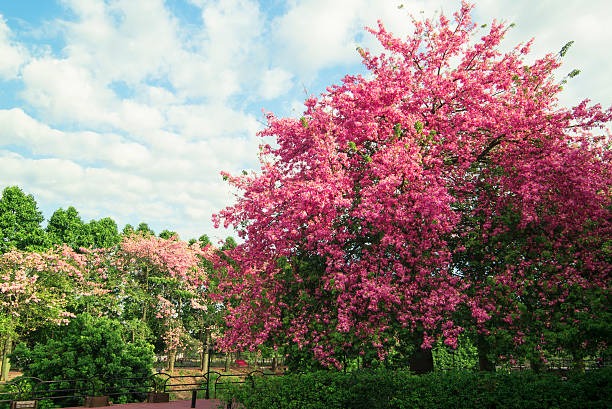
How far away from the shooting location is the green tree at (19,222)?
38.4 m

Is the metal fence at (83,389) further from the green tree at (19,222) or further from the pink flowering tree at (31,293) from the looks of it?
the green tree at (19,222)

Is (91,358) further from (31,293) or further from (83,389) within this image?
(31,293)

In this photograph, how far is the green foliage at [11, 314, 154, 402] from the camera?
19328mm

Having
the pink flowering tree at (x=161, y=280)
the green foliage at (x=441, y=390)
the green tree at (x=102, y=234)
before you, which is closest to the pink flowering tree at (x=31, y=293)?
the pink flowering tree at (x=161, y=280)

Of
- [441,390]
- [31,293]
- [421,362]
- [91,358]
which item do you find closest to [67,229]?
[31,293]

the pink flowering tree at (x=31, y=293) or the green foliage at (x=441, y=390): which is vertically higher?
the pink flowering tree at (x=31, y=293)

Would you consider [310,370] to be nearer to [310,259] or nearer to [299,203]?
[310,259]

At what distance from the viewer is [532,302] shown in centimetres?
1241

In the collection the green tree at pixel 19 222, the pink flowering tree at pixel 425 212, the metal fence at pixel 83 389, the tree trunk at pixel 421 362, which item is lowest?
the metal fence at pixel 83 389

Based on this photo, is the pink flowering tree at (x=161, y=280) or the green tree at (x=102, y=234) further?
the green tree at (x=102, y=234)

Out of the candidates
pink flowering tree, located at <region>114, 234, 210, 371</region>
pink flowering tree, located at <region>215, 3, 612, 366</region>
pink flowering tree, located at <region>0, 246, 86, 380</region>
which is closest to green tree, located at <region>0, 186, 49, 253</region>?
pink flowering tree, located at <region>0, 246, 86, 380</region>

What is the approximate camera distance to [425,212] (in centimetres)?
1216

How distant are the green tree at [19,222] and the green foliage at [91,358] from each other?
2076 centimetres

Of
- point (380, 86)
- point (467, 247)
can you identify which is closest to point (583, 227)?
point (467, 247)
